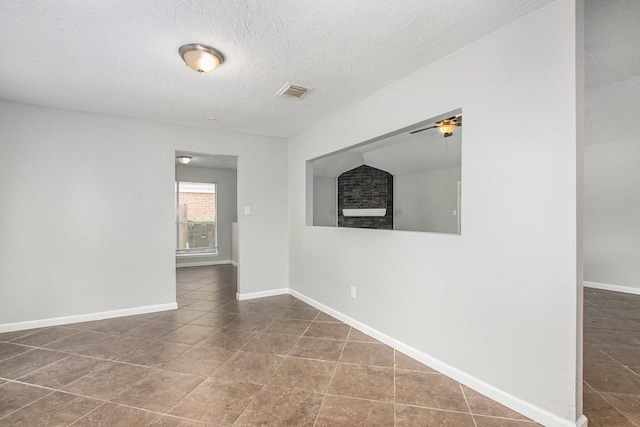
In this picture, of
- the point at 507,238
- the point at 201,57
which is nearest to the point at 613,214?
the point at 507,238

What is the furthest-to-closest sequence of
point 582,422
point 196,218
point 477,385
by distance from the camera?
point 196,218 < point 477,385 < point 582,422

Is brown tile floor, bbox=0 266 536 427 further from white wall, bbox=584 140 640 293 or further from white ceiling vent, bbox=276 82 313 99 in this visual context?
white wall, bbox=584 140 640 293

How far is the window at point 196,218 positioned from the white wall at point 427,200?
15.0ft

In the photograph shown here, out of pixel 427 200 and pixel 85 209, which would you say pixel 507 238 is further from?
pixel 427 200

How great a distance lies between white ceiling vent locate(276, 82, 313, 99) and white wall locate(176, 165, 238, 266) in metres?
4.95

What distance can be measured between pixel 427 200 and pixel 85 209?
6.22 m

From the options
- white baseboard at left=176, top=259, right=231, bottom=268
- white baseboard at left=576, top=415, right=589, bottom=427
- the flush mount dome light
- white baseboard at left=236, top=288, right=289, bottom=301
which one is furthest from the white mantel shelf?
white baseboard at left=576, top=415, right=589, bottom=427

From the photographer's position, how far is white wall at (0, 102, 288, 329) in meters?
3.13

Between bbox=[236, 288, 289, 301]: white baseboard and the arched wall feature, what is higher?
the arched wall feature

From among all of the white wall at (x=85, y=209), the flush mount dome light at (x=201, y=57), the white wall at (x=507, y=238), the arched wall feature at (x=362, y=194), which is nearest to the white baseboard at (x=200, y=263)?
the arched wall feature at (x=362, y=194)

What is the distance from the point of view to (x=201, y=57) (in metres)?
2.12

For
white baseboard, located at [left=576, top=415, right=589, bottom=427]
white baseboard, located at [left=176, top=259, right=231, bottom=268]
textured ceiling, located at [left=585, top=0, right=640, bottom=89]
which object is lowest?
white baseboard, located at [left=176, top=259, right=231, bottom=268]

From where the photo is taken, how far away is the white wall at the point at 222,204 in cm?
720

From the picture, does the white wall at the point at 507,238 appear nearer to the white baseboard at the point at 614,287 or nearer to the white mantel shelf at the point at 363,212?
the white mantel shelf at the point at 363,212
